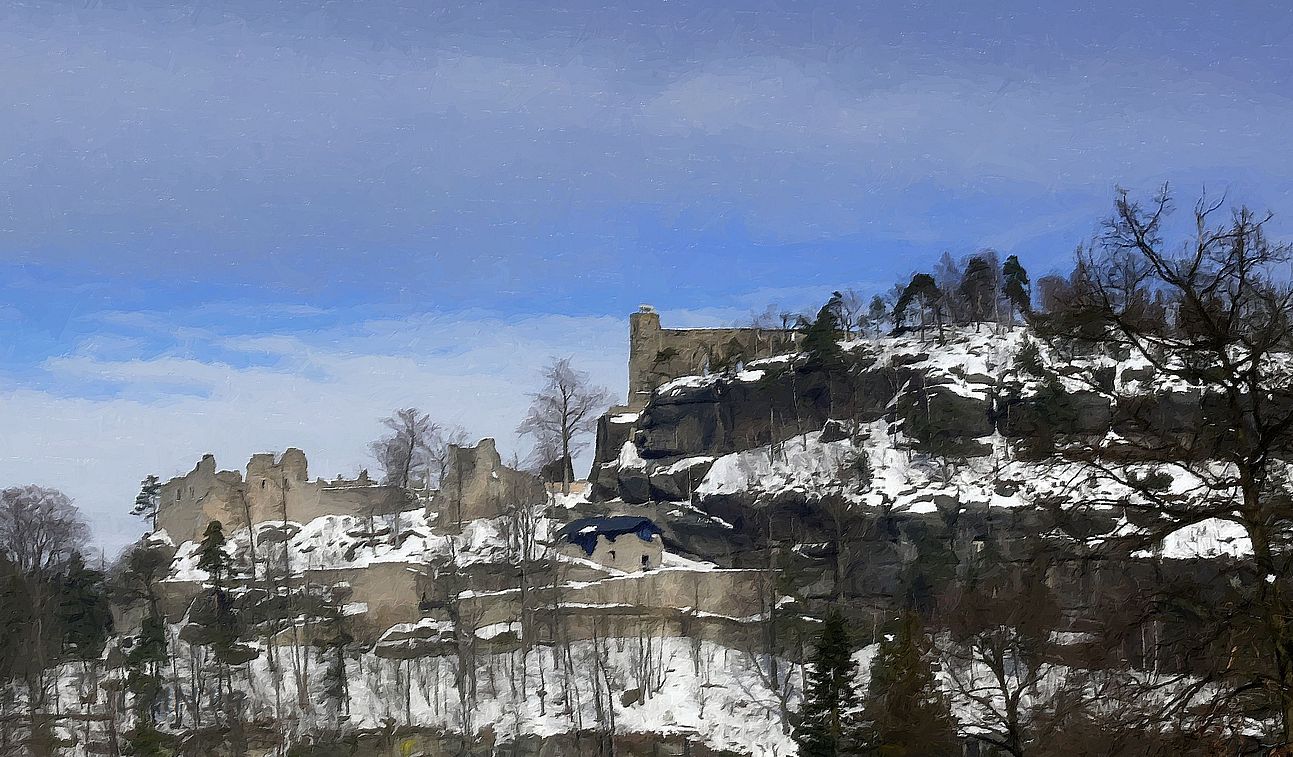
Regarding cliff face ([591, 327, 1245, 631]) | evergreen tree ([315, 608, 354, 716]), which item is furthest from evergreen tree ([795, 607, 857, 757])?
evergreen tree ([315, 608, 354, 716])

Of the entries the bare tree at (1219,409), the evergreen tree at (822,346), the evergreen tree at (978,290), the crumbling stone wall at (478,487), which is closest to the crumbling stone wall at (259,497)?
the crumbling stone wall at (478,487)

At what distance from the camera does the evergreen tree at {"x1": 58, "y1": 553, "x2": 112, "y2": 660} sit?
57156mm

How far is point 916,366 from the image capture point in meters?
69.6

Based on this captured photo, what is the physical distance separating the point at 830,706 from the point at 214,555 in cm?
3130

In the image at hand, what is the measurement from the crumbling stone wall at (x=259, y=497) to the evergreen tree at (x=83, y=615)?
22.4ft

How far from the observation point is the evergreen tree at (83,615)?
5716 cm

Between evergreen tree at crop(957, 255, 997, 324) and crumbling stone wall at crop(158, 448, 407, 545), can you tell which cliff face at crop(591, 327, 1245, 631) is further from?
crumbling stone wall at crop(158, 448, 407, 545)

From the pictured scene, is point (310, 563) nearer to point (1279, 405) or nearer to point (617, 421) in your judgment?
point (617, 421)

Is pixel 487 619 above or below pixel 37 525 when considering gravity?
below

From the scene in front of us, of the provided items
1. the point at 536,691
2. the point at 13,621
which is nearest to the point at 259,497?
the point at 13,621

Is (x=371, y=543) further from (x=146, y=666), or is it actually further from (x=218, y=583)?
(x=146, y=666)

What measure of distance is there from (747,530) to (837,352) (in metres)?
13.0

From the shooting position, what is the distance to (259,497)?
6650cm

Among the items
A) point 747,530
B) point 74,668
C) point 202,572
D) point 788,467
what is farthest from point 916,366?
point 74,668
